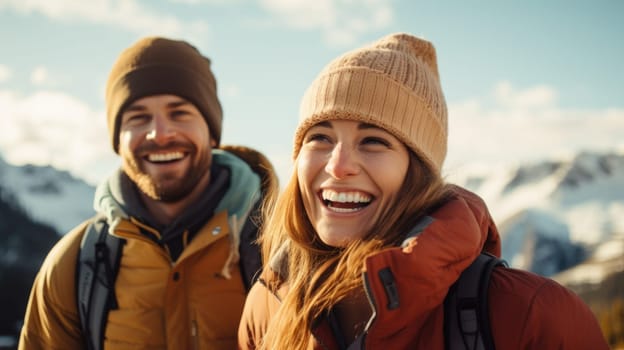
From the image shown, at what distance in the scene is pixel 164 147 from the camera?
5227 mm

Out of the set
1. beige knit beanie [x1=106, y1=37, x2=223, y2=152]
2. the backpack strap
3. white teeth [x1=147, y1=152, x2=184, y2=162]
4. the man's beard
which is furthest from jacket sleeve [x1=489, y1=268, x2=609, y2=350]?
beige knit beanie [x1=106, y1=37, x2=223, y2=152]

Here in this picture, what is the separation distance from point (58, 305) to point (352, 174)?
131 inches

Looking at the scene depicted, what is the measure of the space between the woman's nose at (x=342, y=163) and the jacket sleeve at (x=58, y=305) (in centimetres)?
301

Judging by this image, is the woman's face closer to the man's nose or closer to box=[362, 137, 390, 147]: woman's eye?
box=[362, 137, 390, 147]: woman's eye

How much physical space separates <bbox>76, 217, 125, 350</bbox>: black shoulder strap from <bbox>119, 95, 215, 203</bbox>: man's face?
681 mm

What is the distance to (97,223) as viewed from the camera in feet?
17.3

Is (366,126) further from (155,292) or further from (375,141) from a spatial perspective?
(155,292)

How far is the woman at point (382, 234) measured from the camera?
9.23 ft

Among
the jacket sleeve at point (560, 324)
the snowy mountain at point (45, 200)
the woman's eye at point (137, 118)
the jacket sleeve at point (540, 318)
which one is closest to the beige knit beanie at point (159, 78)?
the woman's eye at point (137, 118)

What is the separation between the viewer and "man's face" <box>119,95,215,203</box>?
5246 mm

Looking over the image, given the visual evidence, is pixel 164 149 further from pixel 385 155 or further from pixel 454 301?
pixel 454 301

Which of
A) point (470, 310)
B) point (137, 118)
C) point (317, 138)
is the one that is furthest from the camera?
point (137, 118)

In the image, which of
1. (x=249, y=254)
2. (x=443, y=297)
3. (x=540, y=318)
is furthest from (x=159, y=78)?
(x=540, y=318)

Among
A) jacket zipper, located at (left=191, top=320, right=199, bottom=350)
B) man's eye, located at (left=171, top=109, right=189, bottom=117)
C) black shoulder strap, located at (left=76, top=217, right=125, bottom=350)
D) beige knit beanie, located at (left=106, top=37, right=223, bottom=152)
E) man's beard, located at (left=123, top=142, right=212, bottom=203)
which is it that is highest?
beige knit beanie, located at (left=106, top=37, right=223, bottom=152)
